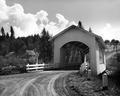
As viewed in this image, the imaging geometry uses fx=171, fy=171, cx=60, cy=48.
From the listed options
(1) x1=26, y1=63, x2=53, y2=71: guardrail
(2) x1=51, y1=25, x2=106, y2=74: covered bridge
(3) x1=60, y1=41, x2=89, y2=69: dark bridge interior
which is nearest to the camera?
(1) x1=26, y1=63, x2=53, y2=71: guardrail

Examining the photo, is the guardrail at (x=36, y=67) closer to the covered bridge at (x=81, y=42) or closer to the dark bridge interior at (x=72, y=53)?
the covered bridge at (x=81, y=42)

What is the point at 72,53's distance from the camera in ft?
102

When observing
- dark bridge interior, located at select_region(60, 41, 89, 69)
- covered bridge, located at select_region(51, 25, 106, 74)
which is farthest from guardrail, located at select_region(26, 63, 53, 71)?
dark bridge interior, located at select_region(60, 41, 89, 69)

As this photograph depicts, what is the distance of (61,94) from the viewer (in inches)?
372

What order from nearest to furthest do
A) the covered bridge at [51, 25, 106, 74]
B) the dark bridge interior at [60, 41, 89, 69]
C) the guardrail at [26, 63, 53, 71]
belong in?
the guardrail at [26, 63, 53, 71]
the covered bridge at [51, 25, 106, 74]
the dark bridge interior at [60, 41, 89, 69]

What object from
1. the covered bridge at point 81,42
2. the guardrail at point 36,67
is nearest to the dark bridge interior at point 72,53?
the covered bridge at point 81,42

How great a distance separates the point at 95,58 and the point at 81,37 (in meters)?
3.29

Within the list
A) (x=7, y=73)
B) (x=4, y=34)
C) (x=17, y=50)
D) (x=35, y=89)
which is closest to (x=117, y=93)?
(x=35, y=89)

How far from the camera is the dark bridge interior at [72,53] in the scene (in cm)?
2525

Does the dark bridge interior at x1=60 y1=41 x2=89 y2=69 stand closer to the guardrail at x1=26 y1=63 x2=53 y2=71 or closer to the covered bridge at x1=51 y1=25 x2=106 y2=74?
the covered bridge at x1=51 y1=25 x2=106 y2=74

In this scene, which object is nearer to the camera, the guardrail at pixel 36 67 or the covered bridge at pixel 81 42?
the guardrail at pixel 36 67

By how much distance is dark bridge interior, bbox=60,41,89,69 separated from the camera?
25253 millimetres

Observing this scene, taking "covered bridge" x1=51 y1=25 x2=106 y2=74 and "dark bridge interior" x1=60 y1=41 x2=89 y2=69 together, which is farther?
"dark bridge interior" x1=60 y1=41 x2=89 y2=69

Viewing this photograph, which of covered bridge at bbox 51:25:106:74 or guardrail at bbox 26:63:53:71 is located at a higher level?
covered bridge at bbox 51:25:106:74
